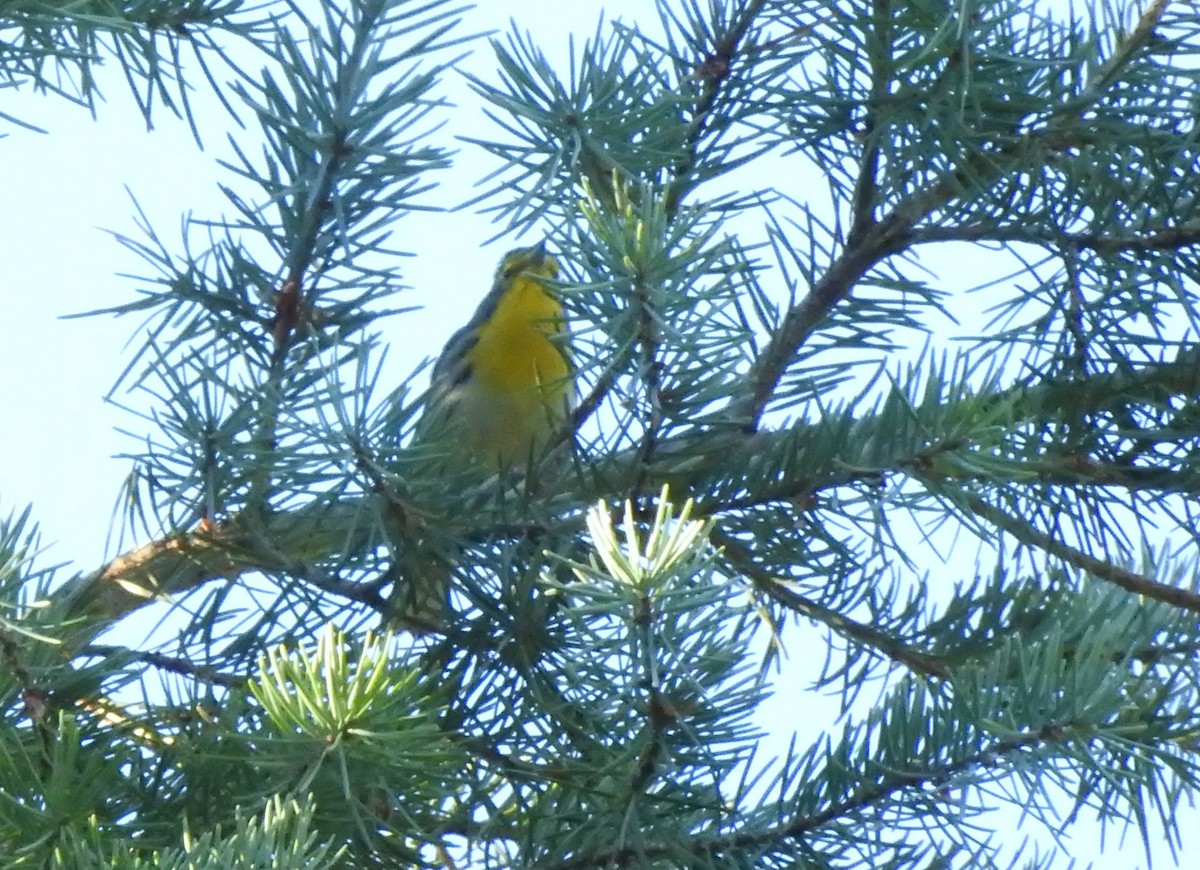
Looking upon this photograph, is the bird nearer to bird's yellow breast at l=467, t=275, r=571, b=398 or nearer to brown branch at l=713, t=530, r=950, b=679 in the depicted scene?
bird's yellow breast at l=467, t=275, r=571, b=398

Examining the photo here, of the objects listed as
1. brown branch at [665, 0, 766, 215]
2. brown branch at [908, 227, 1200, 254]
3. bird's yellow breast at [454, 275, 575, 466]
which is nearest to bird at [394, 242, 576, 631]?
bird's yellow breast at [454, 275, 575, 466]

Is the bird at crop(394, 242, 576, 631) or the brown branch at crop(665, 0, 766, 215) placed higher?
the bird at crop(394, 242, 576, 631)

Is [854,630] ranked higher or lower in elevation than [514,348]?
lower

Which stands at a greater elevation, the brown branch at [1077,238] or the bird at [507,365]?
the bird at [507,365]

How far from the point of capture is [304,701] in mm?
774

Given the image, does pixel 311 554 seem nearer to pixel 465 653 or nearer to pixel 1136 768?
pixel 465 653

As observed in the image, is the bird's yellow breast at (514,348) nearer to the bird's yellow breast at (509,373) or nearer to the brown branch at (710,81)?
the bird's yellow breast at (509,373)

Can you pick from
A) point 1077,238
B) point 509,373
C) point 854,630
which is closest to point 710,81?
point 1077,238

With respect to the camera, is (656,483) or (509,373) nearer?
(656,483)

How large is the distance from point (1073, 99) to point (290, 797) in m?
0.71

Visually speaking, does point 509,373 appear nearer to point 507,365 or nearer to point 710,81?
point 507,365

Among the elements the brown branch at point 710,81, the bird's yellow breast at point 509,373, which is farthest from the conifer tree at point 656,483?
the bird's yellow breast at point 509,373

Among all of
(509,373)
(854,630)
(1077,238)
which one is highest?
(509,373)

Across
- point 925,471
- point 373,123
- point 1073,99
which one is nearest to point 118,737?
point 373,123
